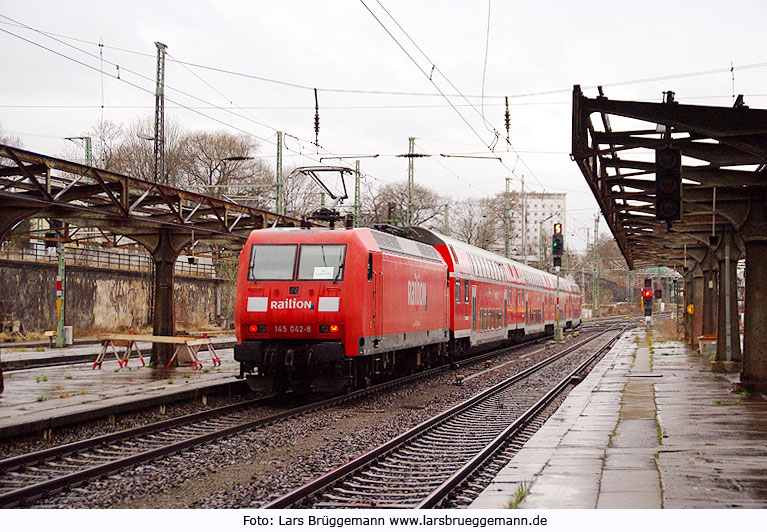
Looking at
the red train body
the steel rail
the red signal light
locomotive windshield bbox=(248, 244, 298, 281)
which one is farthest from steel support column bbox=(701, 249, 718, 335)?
the red signal light

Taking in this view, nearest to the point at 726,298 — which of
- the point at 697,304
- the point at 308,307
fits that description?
the point at 308,307

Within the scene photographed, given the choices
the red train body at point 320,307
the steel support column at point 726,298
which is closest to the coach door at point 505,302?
the steel support column at point 726,298

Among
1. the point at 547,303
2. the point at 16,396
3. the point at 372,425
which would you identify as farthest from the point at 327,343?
the point at 547,303

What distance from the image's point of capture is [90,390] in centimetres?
1573

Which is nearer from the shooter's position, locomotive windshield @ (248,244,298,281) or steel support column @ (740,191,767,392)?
locomotive windshield @ (248,244,298,281)

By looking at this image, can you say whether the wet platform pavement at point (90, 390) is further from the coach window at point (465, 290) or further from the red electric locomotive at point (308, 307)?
the coach window at point (465, 290)

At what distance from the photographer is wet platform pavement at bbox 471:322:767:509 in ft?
25.5

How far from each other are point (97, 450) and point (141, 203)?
9.82m

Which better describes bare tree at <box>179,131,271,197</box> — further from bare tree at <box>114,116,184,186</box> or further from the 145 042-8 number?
the 145 042-8 number

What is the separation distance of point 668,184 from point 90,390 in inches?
414

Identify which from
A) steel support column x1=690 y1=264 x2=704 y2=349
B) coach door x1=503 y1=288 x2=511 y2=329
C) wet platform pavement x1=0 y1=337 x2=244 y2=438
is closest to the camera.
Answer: wet platform pavement x1=0 y1=337 x2=244 y2=438

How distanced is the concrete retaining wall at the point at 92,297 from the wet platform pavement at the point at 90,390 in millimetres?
18152

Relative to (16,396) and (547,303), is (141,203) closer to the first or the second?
(16,396)

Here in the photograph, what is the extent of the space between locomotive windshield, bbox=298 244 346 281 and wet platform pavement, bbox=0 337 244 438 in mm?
2857
